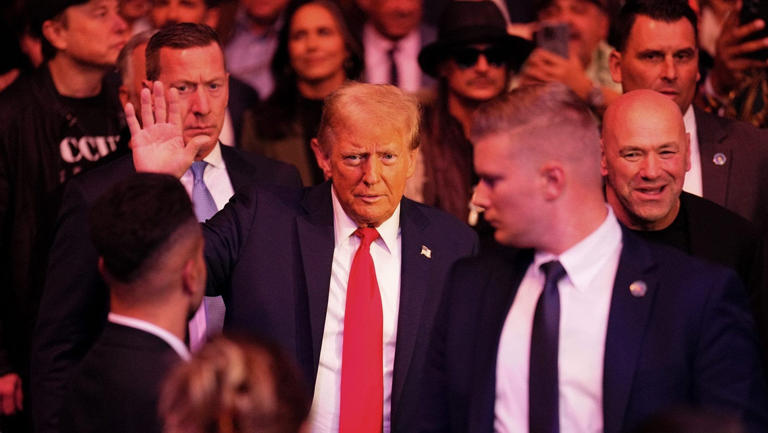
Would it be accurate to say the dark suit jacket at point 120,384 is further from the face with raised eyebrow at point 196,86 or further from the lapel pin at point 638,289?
the face with raised eyebrow at point 196,86

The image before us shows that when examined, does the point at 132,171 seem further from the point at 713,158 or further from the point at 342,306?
the point at 713,158

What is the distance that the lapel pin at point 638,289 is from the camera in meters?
2.90

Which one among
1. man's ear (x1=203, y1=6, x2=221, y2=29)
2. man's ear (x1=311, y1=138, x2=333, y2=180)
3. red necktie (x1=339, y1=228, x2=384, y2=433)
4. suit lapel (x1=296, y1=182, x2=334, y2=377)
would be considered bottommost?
red necktie (x1=339, y1=228, x2=384, y2=433)

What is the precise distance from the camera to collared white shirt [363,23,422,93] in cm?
603

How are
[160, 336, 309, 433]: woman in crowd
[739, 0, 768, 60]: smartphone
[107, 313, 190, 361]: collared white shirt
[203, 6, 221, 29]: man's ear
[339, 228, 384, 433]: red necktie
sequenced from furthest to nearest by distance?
[203, 6, 221, 29]: man's ear < [739, 0, 768, 60]: smartphone < [339, 228, 384, 433]: red necktie < [107, 313, 190, 361]: collared white shirt < [160, 336, 309, 433]: woman in crowd

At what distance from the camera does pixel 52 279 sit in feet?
12.8

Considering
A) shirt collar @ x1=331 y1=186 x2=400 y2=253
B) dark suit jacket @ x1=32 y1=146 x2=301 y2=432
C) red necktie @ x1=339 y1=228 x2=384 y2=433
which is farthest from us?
shirt collar @ x1=331 y1=186 x2=400 y2=253

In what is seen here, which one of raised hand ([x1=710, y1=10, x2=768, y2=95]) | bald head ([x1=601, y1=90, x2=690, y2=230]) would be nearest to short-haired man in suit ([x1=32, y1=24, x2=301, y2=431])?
bald head ([x1=601, y1=90, x2=690, y2=230])

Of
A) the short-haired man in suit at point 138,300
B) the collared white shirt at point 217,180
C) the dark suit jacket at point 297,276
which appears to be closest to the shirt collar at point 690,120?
the dark suit jacket at point 297,276

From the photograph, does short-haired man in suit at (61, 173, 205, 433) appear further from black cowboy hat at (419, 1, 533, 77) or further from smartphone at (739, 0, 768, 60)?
smartphone at (739, 0, 768, 60)

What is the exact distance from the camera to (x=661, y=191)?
13.1 ft

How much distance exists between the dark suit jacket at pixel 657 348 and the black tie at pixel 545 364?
4.4 inches

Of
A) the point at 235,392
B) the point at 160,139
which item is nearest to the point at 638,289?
the point at 235,392

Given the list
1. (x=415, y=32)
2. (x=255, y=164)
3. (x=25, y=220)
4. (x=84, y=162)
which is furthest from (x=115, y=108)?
(x=415, y=32)
